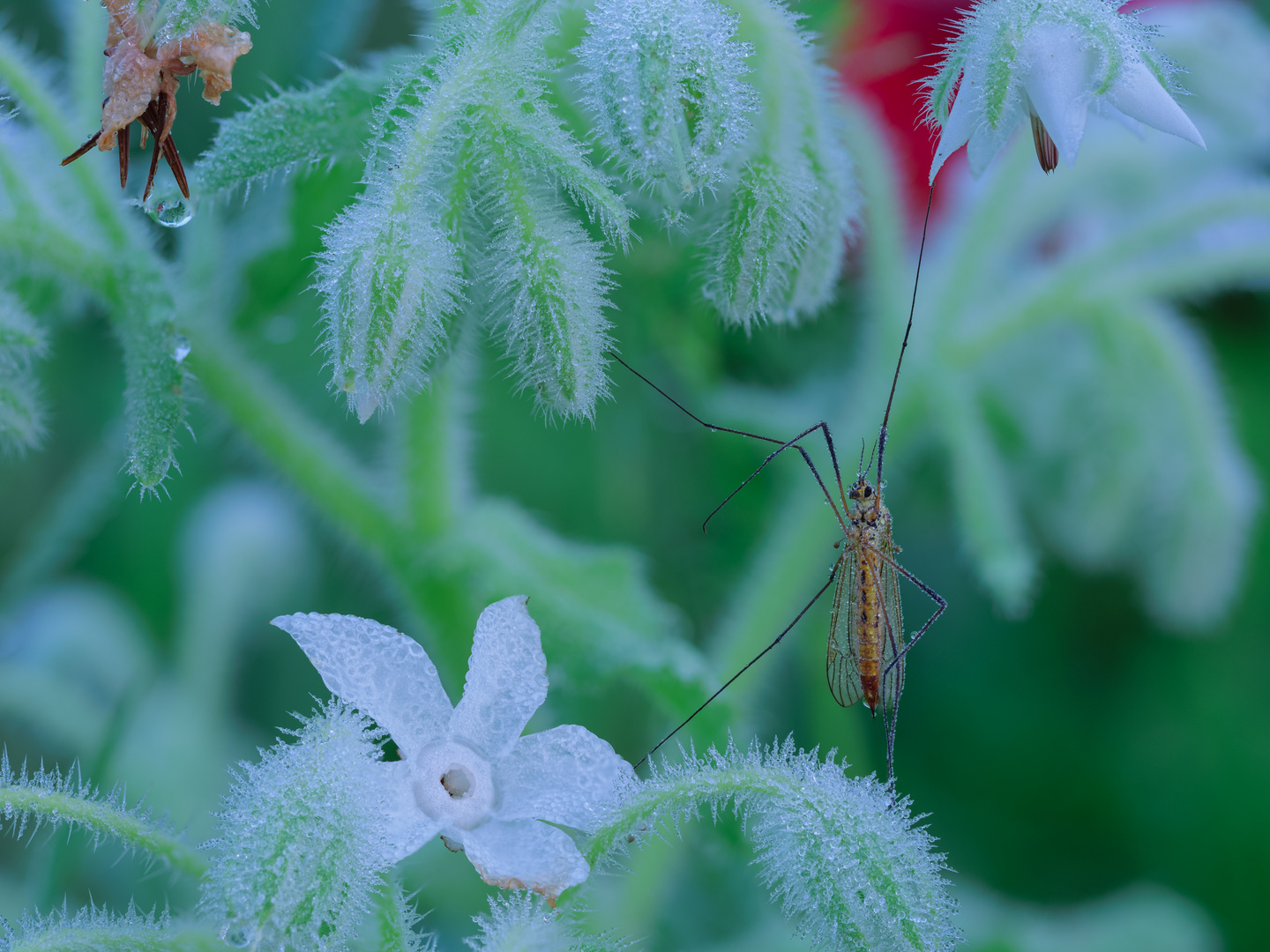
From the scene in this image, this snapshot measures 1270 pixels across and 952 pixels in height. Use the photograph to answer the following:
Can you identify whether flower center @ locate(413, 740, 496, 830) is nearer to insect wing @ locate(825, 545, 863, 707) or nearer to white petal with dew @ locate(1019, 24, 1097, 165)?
insect wing @ locate(825, 545, 863, 707)

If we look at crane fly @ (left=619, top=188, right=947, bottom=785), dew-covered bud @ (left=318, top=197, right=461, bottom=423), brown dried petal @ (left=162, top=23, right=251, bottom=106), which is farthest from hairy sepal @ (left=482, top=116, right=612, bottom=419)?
crane fly @ (left=619, top=188, right=947, bottom=785)

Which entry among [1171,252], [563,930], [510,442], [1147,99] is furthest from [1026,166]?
[563,930]

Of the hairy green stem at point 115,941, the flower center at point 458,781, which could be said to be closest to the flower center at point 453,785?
the flower center at point 458,781

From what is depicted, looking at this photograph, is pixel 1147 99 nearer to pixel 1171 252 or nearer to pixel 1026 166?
pixel 1026 166

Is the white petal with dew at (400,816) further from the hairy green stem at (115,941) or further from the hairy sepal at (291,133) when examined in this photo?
the hairy sepal at (291,133)

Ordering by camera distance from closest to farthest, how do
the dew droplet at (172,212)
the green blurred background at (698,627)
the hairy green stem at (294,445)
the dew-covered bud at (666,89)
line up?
the dew-covered bud at (666,89), the dew droplet at (172,212), the hairy green stem at (294,445), the green blurred background at (698,627)

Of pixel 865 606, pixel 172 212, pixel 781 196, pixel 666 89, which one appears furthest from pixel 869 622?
pixel 172 212
